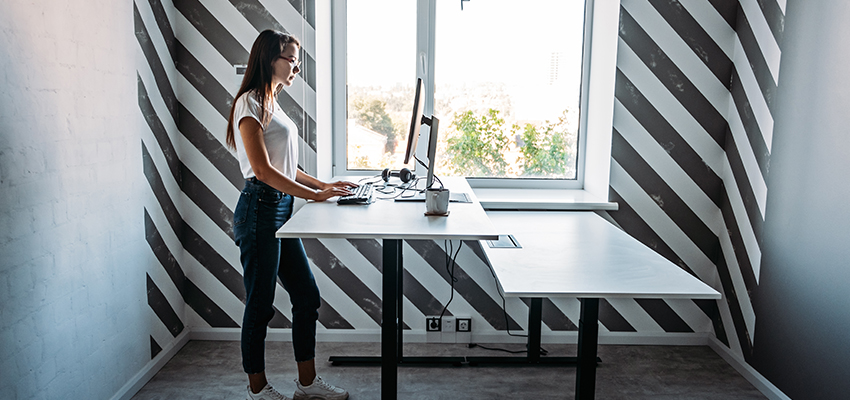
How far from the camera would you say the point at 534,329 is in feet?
8.79

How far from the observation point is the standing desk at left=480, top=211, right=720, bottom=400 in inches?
61.4

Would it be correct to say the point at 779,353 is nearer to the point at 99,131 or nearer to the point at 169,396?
the point at 169,396

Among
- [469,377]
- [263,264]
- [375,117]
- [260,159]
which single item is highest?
[375,117]

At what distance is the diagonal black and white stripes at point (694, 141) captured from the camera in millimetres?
2787

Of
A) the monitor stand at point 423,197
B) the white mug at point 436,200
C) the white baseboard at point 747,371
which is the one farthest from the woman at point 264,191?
the white baseboard at point 747,371

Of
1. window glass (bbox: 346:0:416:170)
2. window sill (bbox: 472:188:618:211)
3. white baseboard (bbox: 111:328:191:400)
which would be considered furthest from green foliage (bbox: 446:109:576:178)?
white baseboard (bbox: 111:328:191:400)

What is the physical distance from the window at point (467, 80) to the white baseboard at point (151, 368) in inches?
48.1

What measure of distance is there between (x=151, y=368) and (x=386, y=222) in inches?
58.5

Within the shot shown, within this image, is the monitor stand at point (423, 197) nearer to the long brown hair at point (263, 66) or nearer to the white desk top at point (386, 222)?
the white desk top at point (386, 222)

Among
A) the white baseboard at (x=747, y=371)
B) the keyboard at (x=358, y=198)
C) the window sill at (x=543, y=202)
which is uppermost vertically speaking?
the keyboard at (x=358, y=198)

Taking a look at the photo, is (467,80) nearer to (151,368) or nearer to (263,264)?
(263,264)

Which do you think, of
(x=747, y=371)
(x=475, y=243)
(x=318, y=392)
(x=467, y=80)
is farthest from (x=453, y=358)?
(x=467, y=80)

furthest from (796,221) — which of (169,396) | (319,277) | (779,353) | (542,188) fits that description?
(169,396)

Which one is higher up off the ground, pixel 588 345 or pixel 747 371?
pixel 588 345
